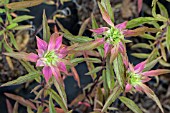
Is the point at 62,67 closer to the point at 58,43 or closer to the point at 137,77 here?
the point at 58,43

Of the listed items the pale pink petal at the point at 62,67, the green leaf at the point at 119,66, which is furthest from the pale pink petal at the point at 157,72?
the pale pink petal at the point at 62,67

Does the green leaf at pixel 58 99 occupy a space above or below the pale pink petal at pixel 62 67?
below

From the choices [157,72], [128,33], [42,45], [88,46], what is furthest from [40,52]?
[157,72]

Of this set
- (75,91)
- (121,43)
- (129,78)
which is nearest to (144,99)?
(75,91)

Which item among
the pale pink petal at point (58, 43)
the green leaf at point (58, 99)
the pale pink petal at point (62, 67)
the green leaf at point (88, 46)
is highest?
the pale pink petal at point (58, 43)

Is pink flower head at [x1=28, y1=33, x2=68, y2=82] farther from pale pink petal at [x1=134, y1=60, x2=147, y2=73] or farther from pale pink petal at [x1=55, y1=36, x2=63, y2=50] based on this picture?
pale pink petal at [x1=134, y1=60, x2=147, y2=73]

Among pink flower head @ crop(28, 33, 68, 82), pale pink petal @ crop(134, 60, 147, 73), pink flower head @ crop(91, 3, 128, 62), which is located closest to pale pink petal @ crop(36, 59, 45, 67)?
pink flower head @ crop(28, 33, 68, 82)

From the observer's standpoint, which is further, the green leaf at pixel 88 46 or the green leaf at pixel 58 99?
the green leaf at pixel 58 99

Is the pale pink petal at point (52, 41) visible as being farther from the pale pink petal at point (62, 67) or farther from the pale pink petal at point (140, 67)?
the pale pink petal at point (140, 67)
